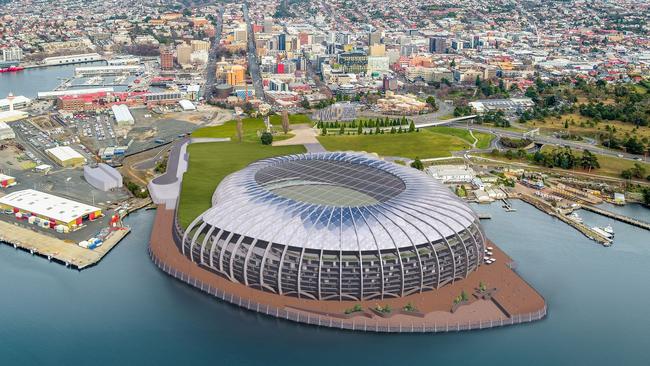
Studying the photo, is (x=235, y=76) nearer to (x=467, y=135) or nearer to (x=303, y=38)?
(x=303, y=38)

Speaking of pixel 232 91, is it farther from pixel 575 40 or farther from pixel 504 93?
pixel 575 40

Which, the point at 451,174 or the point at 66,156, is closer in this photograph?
the point at 451,174

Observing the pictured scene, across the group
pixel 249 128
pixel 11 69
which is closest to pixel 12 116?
pixel 249 128

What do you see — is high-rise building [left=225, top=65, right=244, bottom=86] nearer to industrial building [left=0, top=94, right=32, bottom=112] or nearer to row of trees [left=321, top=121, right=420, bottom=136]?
industrial building [left=0, top=94, right=32, bottom=112]

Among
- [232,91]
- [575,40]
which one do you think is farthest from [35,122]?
[575,40]

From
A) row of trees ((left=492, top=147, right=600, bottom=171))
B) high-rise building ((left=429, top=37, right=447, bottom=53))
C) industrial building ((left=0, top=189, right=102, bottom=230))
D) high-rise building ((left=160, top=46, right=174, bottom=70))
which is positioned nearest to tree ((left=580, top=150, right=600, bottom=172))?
row of trees ((left=492, top=147, right=600, bottom=171))

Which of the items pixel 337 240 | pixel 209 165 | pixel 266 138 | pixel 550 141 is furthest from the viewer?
pixel 550 141

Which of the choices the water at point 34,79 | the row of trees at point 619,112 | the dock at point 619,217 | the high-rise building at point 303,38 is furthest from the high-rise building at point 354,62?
the dock at point 619,217

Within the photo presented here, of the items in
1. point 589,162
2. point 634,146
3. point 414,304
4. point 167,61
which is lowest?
point 414,304
